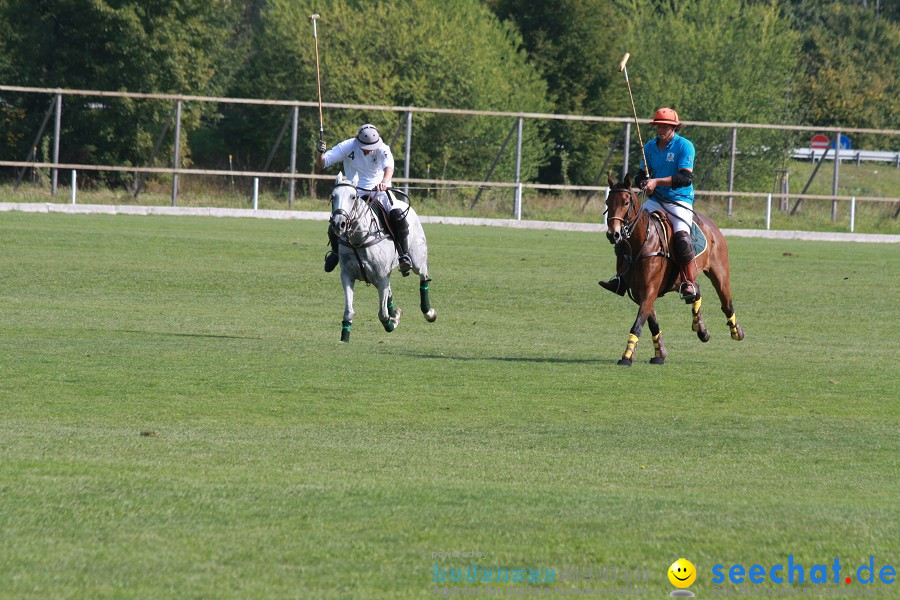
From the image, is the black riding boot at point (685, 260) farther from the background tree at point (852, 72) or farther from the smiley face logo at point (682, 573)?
the background tree at point (852, 72)

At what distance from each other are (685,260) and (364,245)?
3840 mm

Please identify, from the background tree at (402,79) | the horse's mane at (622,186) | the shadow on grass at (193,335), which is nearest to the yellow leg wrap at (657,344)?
the horse's mane at (622,186)

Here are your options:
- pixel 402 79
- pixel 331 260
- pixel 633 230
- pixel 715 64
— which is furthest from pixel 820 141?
pixel 633 230

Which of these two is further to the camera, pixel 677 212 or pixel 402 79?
pixel 402 79

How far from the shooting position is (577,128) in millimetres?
56688

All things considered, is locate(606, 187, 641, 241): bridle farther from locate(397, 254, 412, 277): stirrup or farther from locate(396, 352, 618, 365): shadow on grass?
locate(397, 254, 412, 277): stirrup

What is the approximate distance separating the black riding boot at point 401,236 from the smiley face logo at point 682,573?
11.1 meters

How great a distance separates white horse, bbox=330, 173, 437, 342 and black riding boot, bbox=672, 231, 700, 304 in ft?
11.7

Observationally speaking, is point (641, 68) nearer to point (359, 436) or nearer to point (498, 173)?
point (498, 173)

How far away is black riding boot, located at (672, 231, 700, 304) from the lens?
15227 mm

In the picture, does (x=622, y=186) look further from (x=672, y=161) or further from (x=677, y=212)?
(x=677, y=212)

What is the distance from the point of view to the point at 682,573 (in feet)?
19.6

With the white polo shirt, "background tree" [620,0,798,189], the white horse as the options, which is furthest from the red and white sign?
the white polo shirt

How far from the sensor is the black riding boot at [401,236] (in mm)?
16906
